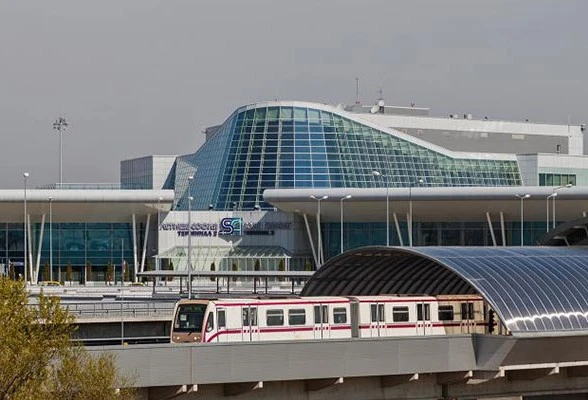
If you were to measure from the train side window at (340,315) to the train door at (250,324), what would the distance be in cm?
289

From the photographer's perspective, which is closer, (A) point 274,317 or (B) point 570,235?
(A) point 274,317

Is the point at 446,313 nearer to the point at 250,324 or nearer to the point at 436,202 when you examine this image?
the point at 250,324

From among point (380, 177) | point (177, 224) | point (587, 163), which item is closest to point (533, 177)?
point (587, 163)

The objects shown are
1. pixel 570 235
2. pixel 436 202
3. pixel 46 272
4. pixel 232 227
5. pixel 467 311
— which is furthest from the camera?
pixel 232 227

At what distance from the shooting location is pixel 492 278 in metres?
46.9

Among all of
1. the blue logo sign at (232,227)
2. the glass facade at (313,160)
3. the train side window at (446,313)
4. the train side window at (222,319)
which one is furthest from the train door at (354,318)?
the glass facade at (313,160)

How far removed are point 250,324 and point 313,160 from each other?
275 ft

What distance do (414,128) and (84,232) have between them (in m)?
37.2

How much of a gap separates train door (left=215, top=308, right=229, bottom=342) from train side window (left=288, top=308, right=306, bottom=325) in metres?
2.51

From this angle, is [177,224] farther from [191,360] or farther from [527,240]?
[191,360]

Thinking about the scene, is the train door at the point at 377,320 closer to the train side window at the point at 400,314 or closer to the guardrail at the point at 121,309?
the train side window at the point at 400,314

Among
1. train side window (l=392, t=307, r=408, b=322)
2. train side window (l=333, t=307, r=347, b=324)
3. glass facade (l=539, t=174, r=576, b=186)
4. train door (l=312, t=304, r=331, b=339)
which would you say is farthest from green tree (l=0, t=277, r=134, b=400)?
glass facade (l=539, t=174, r=576, b=186)

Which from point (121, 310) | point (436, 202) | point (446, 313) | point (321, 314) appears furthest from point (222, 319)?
point (436, 202)

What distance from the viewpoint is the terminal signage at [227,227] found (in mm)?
123062
